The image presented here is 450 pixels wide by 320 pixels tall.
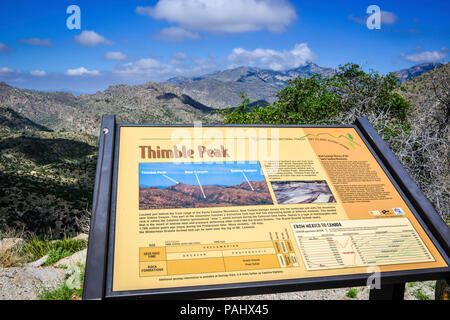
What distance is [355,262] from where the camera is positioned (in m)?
2.21

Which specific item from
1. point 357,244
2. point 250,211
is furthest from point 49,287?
point 357,244

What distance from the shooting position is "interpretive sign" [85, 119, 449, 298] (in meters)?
2.04

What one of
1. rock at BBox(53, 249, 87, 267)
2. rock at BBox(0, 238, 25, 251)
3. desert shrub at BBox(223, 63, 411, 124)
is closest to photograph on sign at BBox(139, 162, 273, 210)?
rock at BBox(53, 249, 87, 267)

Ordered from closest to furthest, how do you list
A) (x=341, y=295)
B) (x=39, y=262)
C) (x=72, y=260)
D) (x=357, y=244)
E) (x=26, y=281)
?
(x=357, y=244) → (x=26, y=281) → (x=341, y=295) → (x=72, y=260) → (x=39, y=262)

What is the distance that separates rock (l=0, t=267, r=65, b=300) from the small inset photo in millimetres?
2576

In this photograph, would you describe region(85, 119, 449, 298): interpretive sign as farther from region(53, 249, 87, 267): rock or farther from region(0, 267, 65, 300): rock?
region(53, 249, 87, 267): rock

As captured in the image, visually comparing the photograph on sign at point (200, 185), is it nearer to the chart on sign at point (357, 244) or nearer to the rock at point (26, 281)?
the chart on sign at point (357, 244)

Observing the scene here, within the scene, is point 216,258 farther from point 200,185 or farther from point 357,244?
point 357,244

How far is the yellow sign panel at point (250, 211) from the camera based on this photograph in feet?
6.84

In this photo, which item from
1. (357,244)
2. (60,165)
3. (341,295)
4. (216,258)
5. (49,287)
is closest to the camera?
(216,258)

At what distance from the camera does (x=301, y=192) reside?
2.55 metres

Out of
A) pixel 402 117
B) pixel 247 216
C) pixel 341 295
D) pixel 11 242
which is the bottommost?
pixel 341 295

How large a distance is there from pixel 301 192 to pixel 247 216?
48cm
